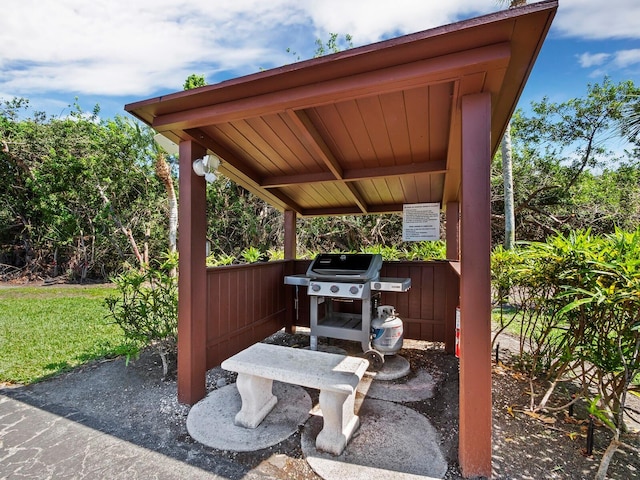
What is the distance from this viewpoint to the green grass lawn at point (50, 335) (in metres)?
3.28

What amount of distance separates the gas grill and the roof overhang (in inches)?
40.2

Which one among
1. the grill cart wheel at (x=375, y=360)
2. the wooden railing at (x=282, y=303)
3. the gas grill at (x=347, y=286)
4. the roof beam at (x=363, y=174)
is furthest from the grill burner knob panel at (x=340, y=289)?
the roof beam at (x=363, y=174)

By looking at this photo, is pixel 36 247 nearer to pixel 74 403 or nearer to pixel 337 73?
pixel 74 403

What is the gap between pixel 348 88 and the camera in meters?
1.84

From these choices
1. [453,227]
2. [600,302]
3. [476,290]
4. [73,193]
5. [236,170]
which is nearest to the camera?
[600,302]

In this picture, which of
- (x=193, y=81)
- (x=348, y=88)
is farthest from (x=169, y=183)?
(x=348, y=88)

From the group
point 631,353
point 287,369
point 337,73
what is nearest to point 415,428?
point 287,369

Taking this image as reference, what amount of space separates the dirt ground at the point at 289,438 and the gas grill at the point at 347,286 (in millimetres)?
852

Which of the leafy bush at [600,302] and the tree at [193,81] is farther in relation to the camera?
the tree at [193,81]

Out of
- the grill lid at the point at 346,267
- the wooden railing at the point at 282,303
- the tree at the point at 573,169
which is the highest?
the tree at the point at 573,169

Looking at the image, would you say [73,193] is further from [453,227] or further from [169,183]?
[453,227]

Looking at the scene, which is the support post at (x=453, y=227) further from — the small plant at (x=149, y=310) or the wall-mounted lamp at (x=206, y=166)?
the small plant at (x=149, y=310)

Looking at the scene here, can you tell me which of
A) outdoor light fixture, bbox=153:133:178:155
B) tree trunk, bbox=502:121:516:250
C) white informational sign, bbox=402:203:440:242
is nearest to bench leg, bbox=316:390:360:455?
outdoor light fixture, bbox=153:133:178:155

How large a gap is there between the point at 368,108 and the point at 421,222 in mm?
2652
